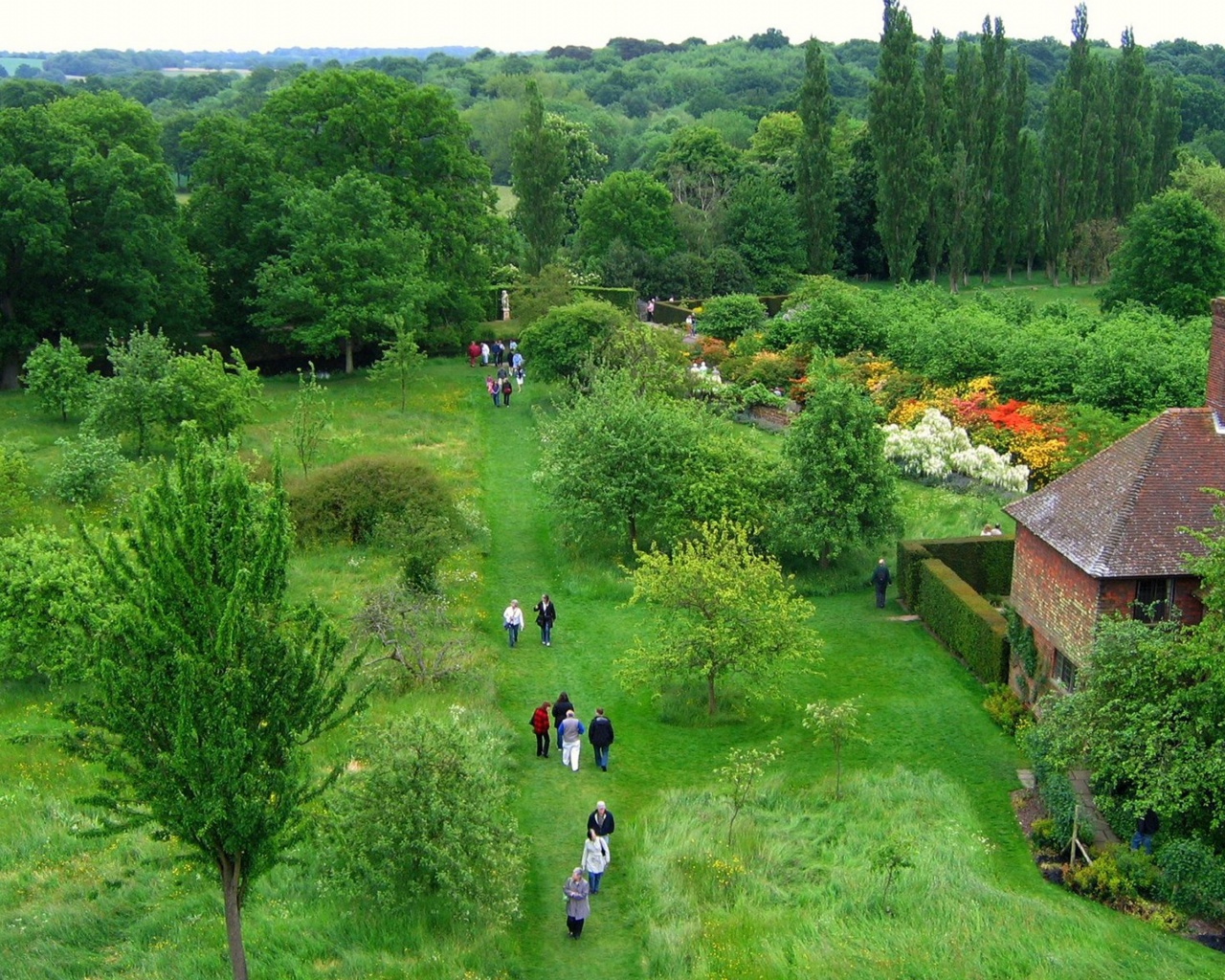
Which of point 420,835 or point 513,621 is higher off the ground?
point 420,835

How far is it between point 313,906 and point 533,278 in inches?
1603

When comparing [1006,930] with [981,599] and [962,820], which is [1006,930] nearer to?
[962,820]

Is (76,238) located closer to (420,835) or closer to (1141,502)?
(420,835)

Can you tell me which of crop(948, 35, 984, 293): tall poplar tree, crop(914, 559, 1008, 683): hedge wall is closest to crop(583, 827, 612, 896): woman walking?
crop(914, 559, 1008, 683): hedge wall

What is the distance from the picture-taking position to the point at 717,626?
2236 centimetres

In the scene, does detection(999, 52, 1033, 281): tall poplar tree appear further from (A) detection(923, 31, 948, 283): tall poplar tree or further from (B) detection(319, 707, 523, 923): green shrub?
(B) detection(319, 707, 523, 923): green shrub

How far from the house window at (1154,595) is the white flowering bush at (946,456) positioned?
1265cm

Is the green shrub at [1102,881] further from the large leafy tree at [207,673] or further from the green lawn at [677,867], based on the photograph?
the large leafy tree at [207,673]

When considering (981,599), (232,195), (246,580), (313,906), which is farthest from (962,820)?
(232,195)

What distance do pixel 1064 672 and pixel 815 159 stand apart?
46.7 metres

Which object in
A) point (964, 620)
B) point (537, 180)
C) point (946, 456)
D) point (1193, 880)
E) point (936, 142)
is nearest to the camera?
point (1193, 880)

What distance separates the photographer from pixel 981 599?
84.5 ft

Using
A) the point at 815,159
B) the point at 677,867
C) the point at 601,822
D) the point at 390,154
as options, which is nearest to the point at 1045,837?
the point at 677,867

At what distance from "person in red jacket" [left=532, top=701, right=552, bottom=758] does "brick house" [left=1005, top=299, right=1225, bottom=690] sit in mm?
8837
